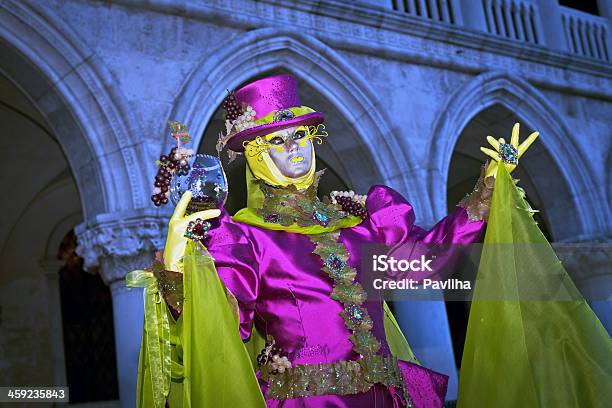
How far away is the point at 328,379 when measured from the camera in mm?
2826

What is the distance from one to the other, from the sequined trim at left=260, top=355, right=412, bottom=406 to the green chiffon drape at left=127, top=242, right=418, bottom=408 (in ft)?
0.76

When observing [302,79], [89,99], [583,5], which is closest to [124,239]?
[89,99]

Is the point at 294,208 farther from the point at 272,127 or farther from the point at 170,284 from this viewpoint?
the point at 170,284

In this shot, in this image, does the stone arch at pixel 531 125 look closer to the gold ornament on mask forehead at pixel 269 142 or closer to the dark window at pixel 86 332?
the gold ornament on mask forehead at pixel 269 142

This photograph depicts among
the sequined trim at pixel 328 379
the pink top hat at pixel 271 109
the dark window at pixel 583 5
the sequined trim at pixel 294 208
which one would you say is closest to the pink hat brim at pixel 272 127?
the pink top hat at pixel 271 109

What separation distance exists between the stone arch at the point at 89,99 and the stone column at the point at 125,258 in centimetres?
13

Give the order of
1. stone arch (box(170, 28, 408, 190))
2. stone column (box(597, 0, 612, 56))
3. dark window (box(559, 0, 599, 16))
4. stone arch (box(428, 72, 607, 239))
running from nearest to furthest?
stone arch (box(170, 28, 408, 190)) → stone arch (box(428, 72, 607, 239)) → stone column (box(597, 0, 612, 56)) → dark window (box(559, 0, 599, 16))

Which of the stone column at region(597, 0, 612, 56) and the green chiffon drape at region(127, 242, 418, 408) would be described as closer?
the green chiffon drape at region(127, 242, 418, 408)

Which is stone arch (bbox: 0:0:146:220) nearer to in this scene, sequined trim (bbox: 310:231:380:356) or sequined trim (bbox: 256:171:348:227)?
sequined trim (bbox: 256:171:348:227)

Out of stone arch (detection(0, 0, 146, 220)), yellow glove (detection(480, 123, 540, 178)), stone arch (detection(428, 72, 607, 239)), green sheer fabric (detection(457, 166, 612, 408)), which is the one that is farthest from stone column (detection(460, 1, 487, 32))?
green sheer fabric (detection(457, 166, 612, 408))

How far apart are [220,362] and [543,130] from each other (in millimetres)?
6053

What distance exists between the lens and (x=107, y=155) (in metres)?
5.57

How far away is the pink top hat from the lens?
3.11m

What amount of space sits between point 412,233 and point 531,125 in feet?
16.6
